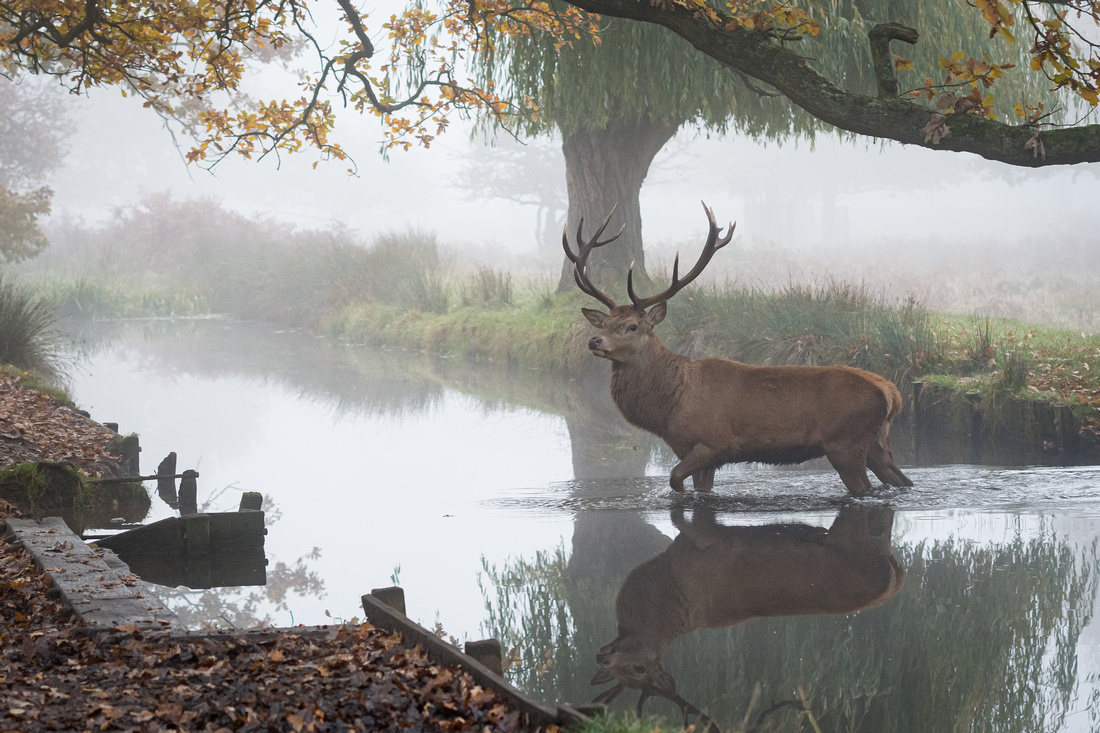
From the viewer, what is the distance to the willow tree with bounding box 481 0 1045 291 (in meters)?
14.0

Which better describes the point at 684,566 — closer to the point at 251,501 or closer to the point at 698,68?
the point at 251,501

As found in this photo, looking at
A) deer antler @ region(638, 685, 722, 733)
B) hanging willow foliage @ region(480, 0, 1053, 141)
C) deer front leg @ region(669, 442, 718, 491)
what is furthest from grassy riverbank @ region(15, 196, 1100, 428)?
deer antler @ region(638, 685, 722, 733)

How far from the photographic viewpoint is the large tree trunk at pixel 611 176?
56.4 ft

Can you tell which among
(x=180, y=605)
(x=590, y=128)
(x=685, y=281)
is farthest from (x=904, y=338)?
(x=180, y=605)

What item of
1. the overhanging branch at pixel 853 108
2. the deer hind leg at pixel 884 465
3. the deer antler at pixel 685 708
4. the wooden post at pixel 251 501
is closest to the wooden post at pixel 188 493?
the wooden post at pixel 251 501

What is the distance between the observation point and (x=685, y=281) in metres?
8.42

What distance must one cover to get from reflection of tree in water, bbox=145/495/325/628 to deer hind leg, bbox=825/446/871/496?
3.67 m

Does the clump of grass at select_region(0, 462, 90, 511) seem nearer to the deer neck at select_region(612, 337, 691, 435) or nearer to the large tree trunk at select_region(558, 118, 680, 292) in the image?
the deer neck at select_region(612, 337, 691, 435)

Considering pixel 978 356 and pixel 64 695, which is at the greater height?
pixel 978 356

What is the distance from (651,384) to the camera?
7.85 metres

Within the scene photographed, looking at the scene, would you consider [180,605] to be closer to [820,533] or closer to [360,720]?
[360,720]

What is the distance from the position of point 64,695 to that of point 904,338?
10.1 meters

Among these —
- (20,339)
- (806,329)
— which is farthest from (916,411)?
(20,339)

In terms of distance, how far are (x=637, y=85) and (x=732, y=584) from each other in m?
10.0
